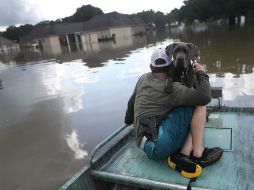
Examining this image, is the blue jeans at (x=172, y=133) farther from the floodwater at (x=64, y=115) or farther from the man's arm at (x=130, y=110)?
the floodwater at (x=64, y=115)

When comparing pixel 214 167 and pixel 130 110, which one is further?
pixel 130 110

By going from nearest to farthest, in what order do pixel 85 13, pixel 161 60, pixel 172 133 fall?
pixel 172 133 < pixel 161 60 < pixel 85 13

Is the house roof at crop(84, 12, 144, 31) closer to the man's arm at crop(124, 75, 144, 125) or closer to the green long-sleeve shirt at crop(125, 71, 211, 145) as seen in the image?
the man's arm at crop(124, 75, 144, 125)

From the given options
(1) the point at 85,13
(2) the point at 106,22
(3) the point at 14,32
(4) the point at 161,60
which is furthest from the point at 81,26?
(4) the point at 161,60

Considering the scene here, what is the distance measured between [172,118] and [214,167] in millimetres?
638

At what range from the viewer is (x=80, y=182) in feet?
10.1

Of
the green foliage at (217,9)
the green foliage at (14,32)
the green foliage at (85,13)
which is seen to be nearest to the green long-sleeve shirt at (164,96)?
the green foliage at (217,9)

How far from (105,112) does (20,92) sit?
17.8 ft

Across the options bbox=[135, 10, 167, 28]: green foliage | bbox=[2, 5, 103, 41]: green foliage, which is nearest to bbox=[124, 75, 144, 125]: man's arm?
bbox=[2, 5, 103, 41]: green foliage

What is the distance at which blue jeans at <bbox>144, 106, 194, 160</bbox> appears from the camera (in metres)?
2.98

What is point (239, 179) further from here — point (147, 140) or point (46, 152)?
point (46, 152)

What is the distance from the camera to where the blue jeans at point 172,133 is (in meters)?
2.98

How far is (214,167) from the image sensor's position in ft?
9.89

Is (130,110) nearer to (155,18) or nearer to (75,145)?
(75,145)
